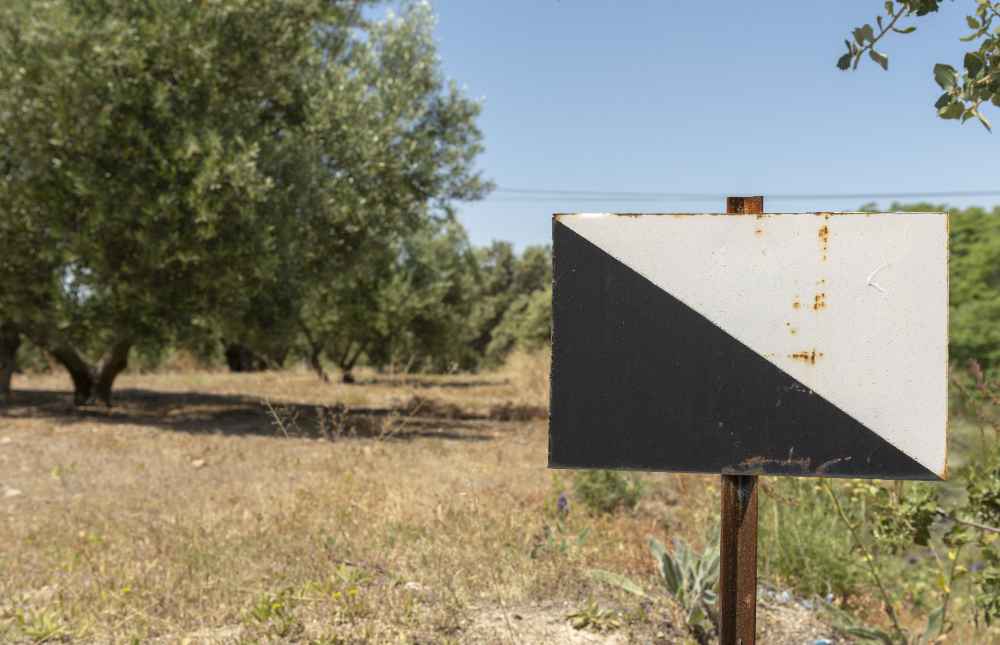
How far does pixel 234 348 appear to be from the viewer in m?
32.7

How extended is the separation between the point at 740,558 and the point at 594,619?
1.95 meters

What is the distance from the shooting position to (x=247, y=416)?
14.9 meters

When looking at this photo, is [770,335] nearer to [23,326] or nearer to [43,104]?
[43,104]

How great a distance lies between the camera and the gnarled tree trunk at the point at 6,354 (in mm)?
15664

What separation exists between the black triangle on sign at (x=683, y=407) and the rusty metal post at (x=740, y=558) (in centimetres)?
10

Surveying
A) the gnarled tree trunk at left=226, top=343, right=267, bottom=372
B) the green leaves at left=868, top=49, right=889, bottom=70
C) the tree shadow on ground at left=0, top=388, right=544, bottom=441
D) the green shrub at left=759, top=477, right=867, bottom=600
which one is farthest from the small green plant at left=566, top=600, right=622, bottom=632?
the gnarled tree trunk at left=226, top=343, right=267, bottom=372

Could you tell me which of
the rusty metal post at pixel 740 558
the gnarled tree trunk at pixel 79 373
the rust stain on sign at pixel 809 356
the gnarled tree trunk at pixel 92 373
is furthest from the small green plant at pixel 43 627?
the gnarled tree trunk at pixel 79 373

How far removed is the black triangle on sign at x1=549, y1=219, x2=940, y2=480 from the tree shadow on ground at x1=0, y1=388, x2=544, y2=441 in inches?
350

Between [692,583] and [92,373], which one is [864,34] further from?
[92,373]

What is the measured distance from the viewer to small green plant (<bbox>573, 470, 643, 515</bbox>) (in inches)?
256

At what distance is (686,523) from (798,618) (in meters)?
1.97

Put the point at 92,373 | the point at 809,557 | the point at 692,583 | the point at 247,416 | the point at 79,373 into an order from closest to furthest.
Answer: the point at 692,583 → the point at 809,557 → the point at 247,416 → the point at 79,373 → the point at 92,373

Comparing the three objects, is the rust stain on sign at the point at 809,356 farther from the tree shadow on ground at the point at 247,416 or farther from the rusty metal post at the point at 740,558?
the tree shadow on ground at the point at 247,416

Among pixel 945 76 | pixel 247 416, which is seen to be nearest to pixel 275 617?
pixel 945 76
